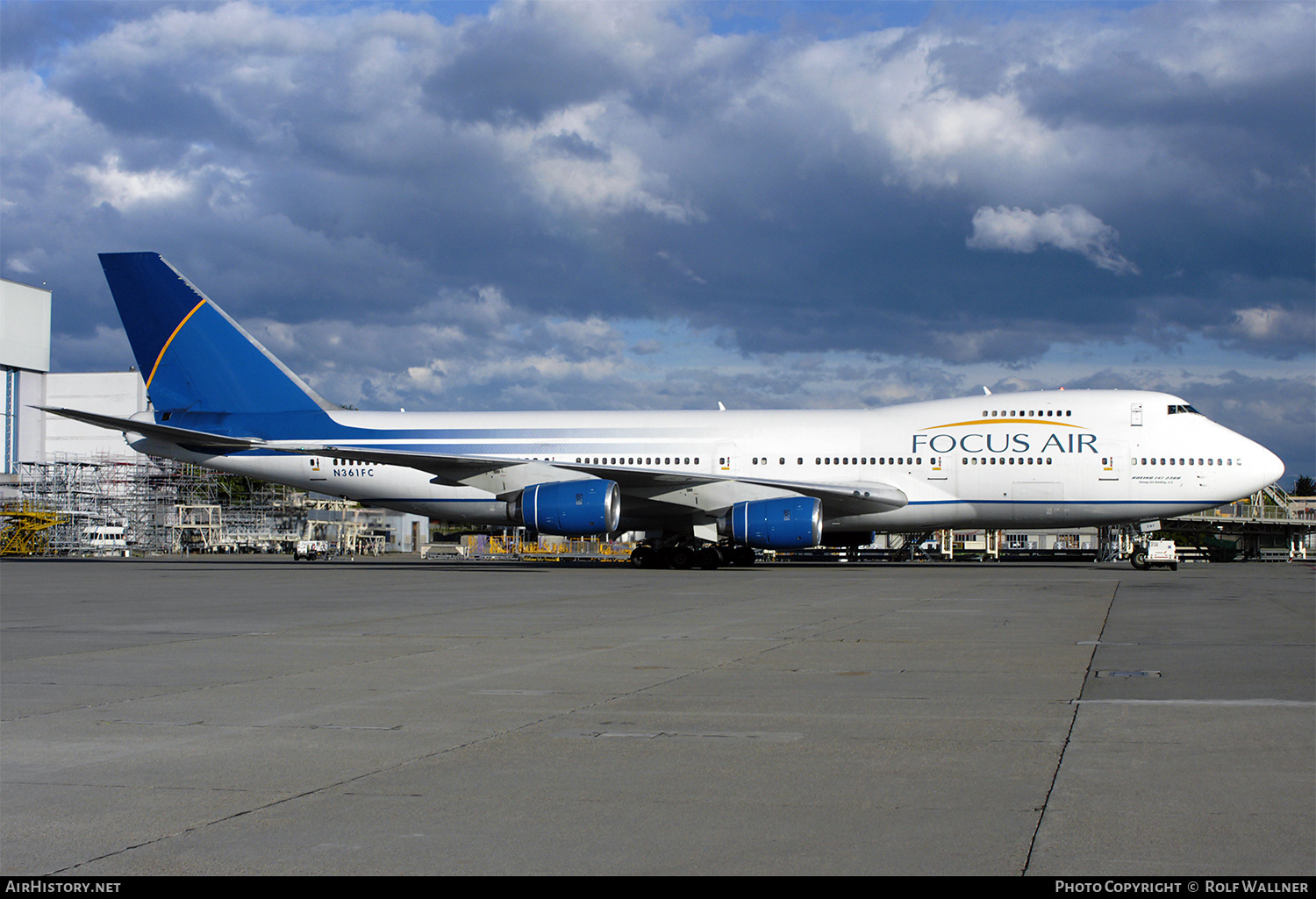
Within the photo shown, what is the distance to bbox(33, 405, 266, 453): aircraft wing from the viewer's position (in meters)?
28.8

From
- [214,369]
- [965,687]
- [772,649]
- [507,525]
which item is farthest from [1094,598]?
[214,369]

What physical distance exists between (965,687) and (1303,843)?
4088 mm

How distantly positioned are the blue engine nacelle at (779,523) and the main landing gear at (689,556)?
8.33ft

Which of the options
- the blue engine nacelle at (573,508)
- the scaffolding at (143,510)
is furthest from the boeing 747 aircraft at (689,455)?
the scaffolding at (143,510)

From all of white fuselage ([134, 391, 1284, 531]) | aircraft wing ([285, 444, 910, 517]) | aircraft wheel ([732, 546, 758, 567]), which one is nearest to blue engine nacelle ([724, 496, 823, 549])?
aircraft wing ([285, 444, 910, 517])

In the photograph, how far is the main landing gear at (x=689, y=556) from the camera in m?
30.2

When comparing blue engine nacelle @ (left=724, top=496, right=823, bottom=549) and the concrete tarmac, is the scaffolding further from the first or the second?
the concrete tarmac

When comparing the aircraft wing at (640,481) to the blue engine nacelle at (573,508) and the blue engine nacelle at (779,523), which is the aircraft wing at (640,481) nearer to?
the blue engine nacelle at (573,508)

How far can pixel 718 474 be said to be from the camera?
30.3m

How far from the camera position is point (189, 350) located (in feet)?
106

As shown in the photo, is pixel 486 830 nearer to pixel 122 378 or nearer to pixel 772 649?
pixel 772 649

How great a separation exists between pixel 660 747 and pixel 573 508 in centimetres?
2187

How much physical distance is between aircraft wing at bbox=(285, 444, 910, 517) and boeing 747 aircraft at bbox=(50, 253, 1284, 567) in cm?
6

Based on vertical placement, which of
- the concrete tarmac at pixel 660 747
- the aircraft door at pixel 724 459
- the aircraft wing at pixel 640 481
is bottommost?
the concrete tarmac at pixel 660 747
